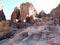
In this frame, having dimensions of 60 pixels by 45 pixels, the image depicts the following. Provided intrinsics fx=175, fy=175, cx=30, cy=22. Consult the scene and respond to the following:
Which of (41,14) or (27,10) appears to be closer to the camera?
(41,14)

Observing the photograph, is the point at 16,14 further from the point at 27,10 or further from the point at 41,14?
the point at 41,14

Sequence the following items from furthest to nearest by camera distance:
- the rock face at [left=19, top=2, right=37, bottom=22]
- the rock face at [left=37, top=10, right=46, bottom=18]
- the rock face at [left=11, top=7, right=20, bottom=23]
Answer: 1. the rock face at [left=11, top=7, right=20, bottom=23]
2. the rock face at [left=19, top=2, right=37, bottom=22]
3. the rock face at [left=37, top=10, right=46, bottom=18]

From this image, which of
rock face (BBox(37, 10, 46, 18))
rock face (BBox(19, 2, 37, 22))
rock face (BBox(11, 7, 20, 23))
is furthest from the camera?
rock face (BBox(11, 7, 20, 23))

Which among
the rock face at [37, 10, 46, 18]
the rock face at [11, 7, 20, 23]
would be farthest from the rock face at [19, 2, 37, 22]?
the rock face at [11, 7, 20, 23]

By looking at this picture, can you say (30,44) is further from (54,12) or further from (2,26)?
(54,12)

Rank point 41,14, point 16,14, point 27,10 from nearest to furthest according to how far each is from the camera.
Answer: point 41,14, point 27,10, point 16,14

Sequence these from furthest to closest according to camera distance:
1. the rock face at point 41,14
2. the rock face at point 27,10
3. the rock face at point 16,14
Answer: the rock face at point 16,14, the rock face at point 27,10, the rock face at point 41,14

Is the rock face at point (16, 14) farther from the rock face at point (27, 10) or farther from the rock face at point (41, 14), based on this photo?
the rock face at point (41, 14)

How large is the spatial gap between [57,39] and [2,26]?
734 cm

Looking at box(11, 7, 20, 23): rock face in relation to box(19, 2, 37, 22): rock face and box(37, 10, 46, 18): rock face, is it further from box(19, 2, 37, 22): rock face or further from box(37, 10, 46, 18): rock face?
box(37, 10, 46, 18): rock face

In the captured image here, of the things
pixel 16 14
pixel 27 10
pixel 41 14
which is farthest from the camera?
pixel 16 14

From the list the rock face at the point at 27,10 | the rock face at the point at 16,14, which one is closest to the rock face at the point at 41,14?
the rock face at the point at 27,10

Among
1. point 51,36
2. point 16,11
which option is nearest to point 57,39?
point 51,36

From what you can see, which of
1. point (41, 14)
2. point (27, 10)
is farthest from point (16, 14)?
point (41, 14)
